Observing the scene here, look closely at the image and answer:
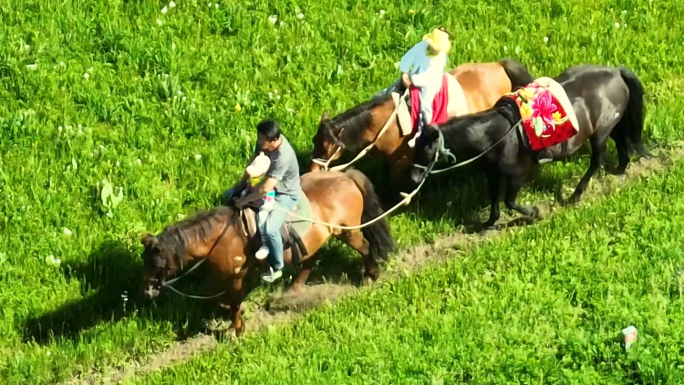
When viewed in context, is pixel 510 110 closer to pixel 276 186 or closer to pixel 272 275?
pixel 276 186

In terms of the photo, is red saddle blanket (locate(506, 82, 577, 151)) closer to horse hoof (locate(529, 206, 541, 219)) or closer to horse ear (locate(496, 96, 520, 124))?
horse ear (locate(496, 96, 520, 124))

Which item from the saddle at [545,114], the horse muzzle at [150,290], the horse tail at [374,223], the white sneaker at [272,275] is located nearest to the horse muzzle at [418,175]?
the horse tail at [374,223]

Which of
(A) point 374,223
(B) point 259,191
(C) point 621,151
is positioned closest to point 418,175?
(A) point 374,223

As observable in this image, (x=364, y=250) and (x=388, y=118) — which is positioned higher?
(x=388, y=118)

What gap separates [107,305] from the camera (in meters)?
8.84

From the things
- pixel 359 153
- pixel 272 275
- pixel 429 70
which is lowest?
pixel 272 275

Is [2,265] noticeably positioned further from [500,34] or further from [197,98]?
[500,34]

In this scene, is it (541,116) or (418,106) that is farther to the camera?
(418,106)

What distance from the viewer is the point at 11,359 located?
8.20 meters

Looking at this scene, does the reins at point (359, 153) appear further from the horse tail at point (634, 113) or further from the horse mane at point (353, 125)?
the horse tail at point (634, 113)

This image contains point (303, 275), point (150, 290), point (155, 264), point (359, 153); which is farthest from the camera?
point (359, 153)

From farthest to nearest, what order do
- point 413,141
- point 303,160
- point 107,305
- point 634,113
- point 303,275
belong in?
1. point 303,160
2. point 634,113
3. point 413,141
4. point 303,275
5. point 107,305

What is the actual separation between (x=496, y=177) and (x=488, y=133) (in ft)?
1.66

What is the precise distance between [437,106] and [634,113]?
221 centimetres
